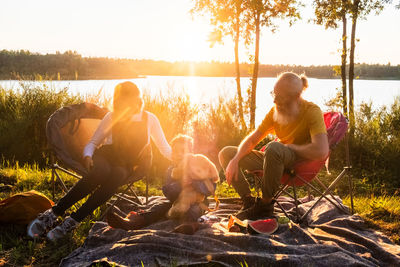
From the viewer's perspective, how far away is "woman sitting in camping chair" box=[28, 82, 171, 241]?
9.29 ft

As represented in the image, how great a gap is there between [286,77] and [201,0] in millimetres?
5378

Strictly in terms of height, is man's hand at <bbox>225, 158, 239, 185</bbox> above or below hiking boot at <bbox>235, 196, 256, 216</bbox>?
above

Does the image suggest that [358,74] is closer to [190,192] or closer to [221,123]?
[221,123]

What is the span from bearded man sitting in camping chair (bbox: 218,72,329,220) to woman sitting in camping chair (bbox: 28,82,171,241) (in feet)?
2.12

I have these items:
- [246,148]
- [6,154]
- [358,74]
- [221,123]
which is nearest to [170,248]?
[246,148]

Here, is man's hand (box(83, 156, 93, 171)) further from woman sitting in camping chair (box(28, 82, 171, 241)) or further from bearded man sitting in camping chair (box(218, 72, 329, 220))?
bearded man sitting in camping chair (box(218, 72, 329, 220))

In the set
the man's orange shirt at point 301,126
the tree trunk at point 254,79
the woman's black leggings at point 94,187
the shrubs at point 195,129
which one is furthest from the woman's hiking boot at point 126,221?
the tree trunk at point 254,79

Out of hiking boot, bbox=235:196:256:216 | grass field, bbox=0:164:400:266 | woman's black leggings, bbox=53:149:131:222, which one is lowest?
grass field, bbox=0:164:400:266

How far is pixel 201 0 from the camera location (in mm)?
7727

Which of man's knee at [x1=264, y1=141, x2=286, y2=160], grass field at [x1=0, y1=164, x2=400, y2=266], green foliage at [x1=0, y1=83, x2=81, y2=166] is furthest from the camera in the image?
green foliage at [x1=0, y1=83, x2=81, y2=166]

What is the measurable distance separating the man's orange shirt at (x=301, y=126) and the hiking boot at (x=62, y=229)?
1682 millimetres

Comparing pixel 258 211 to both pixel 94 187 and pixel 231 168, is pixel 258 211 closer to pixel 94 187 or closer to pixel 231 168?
pixel 231 168

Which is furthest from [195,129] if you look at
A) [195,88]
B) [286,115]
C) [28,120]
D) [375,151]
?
[286,115]

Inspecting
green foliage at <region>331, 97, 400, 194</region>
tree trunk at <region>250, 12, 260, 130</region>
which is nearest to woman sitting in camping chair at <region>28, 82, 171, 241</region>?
green foliage at <region>331, 97, 400, 194</region>
